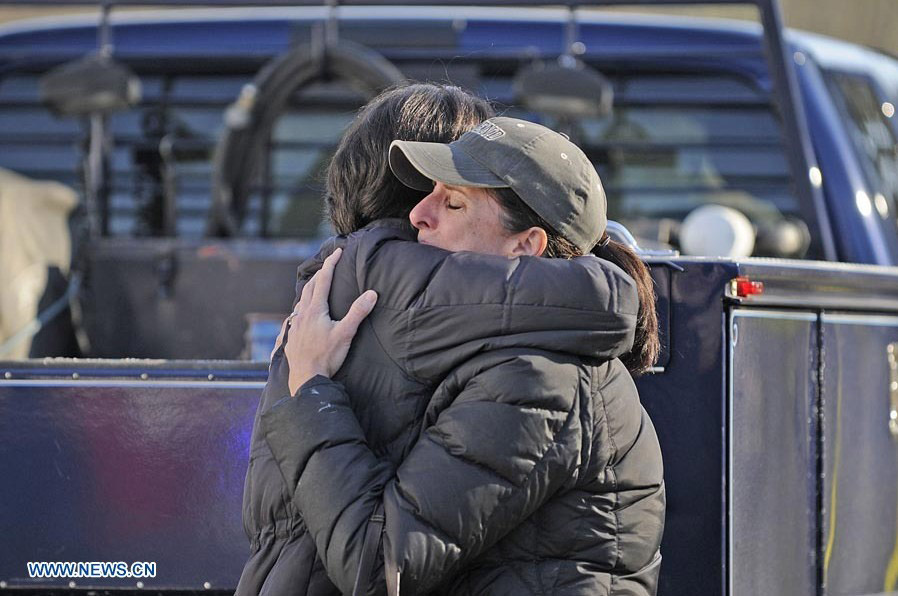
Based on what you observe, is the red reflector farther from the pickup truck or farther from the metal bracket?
the metal bracket

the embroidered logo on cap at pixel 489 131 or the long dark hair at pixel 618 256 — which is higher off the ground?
the embroidered logo on cap at pixel 489 131

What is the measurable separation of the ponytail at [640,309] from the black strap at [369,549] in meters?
0.49

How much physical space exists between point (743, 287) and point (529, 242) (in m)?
0.81

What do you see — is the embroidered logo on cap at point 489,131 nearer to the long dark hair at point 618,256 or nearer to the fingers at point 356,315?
the long dark hair at point 618,256

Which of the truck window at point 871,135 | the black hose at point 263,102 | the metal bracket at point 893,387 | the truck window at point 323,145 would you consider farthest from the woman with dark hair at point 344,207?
the truck window at point 871,135

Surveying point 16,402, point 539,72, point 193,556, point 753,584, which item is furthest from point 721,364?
point 539,72

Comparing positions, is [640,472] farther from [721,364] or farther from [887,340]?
[887,340]

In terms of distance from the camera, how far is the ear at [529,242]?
1811 mm

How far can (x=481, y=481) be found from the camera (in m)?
1.64

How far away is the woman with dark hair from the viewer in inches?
67.6

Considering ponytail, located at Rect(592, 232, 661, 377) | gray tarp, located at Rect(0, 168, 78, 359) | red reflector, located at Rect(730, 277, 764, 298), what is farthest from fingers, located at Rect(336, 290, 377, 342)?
gray tarp, located at Rect(0, 168, 78, 359)

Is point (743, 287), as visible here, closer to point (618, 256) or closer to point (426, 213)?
point (618, 256)

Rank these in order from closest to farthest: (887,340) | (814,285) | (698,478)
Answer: (698,478) < (814,285) < (887,340)

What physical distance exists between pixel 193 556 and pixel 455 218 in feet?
3.54
